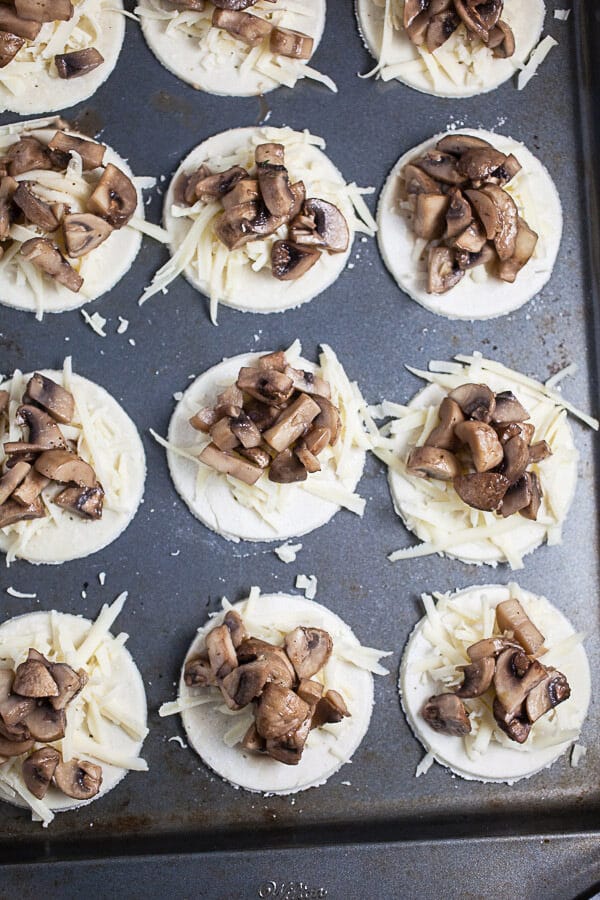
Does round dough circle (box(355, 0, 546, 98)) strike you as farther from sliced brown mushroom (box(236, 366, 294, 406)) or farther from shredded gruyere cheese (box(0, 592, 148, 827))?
shredded gruyere cheese (box(0, 592, 148, 827))

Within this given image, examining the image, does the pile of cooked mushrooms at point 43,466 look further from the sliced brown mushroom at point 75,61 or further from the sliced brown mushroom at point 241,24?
the sliced brown mushroom at point 241,24

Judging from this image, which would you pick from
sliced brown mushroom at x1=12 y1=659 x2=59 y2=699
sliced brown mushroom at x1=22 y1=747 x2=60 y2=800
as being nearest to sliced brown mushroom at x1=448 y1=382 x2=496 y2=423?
sliced brown mushroom at x1=12 y1=659 x2=59 y2=699

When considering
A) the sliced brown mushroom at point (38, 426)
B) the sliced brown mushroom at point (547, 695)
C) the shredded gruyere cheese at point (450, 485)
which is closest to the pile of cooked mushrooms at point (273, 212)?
the shredded gruyere cheese at point (450, 485)

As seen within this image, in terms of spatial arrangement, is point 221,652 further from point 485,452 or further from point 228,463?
point 485,452

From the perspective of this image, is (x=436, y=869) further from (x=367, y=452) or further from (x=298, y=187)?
(x=298, y=187)

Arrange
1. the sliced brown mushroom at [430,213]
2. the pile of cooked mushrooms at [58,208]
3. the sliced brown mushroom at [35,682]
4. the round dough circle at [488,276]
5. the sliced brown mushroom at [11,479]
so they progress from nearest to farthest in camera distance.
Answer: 1. the sliced brown mushroom at [35,682]
2. the sliced brown mushroom at [11,479]
3. the pile of cooked mushrooms at [58,208]
4. the sliced brown mushroom at [430,213]
5. the round dough circle at [488,276]

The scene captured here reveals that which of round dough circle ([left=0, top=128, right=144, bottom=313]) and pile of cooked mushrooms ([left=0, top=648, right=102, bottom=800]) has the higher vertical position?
round dough circle ([left=0, top=128, right=144, bottom=313])
